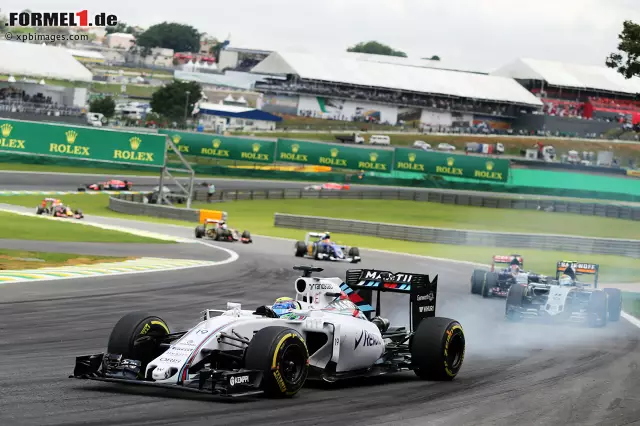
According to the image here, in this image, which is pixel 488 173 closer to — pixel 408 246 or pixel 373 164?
pixel 373 164

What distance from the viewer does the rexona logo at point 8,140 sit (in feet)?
191

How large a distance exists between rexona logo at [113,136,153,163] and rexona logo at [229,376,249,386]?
163 feet

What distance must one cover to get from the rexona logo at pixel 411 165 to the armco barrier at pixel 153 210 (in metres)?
31.0

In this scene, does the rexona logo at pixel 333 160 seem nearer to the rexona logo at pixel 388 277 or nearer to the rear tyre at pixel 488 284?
the rear tyre at pixel 488 284

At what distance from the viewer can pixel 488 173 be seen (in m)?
85.5

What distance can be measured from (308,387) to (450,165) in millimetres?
73162

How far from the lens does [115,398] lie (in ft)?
38.5

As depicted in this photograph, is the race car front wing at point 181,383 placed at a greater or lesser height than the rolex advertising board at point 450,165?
lesser

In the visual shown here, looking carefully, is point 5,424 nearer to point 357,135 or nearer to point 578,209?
point 578,209

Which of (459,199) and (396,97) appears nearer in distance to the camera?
(459,199)

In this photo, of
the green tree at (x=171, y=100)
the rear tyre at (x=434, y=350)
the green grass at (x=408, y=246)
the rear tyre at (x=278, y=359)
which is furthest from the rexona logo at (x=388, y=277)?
the green tree at (x=171, y=100)

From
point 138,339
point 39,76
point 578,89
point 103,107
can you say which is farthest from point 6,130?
point 578,89

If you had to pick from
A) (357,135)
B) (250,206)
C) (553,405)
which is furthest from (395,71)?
(553,405)

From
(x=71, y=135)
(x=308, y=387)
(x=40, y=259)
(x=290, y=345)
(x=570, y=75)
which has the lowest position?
(x=40, y=259)
